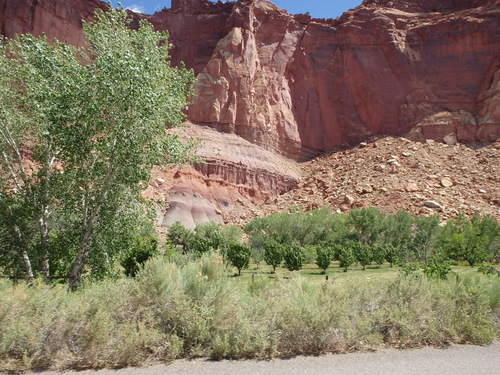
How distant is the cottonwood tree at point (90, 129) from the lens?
7.91 meters

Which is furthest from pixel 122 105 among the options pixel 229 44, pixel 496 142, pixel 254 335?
pixel 496 142

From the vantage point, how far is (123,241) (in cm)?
920

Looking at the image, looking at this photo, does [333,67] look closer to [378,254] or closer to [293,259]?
[378,254]

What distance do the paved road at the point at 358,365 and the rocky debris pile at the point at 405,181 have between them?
3709 cm

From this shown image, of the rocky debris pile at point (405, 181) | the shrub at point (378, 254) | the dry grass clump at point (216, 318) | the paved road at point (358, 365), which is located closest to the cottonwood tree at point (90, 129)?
the dry grass clump at point (216, 318)

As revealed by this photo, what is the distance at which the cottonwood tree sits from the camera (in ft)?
26.0

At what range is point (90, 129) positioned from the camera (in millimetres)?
8156

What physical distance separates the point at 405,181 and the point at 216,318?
44.3 metres

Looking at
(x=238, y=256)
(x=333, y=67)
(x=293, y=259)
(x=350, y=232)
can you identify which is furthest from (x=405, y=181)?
(x=238, y=256)

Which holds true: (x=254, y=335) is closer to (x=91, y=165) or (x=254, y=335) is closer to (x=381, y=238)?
(x=91, y=165)

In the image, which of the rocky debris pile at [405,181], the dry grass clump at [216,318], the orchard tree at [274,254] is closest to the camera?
the dry grass clump at [216,318]

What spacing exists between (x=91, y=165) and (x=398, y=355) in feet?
25.4

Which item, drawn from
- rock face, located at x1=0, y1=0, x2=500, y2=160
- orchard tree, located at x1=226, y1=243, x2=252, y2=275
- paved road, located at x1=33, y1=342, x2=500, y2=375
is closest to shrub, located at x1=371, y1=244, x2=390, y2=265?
orchard tree, located at x1=226, y1=243, x2=252, y2=275

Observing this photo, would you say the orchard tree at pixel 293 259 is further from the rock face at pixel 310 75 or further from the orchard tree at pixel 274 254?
the rock face at pixel 310 75
